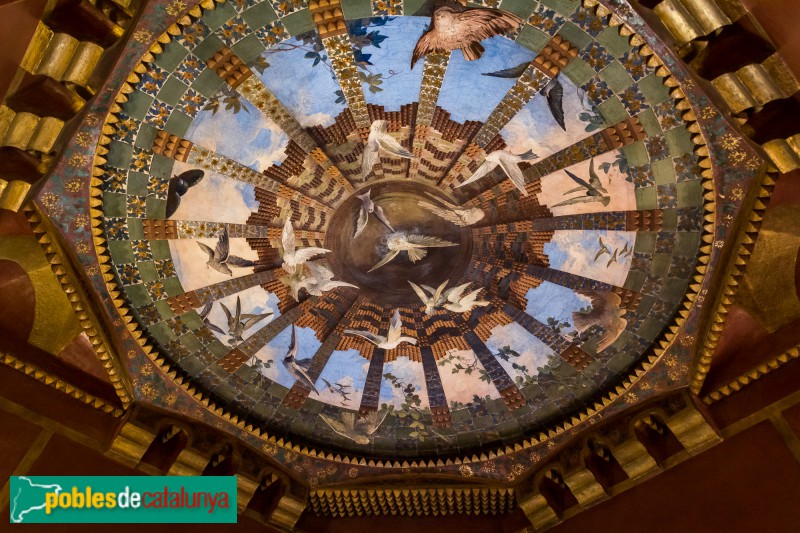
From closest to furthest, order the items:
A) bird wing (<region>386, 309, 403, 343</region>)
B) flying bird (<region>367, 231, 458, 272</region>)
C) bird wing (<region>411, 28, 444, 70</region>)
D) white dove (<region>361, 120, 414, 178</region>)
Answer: bird wing (<region>411, 28, 444, 70</region>), white dove (<region>361, 120, 414, 178</region>), flying bird (<region>367, 231, 458, 272</region>), bird wing (<region>386, 309, 403, 343</region>)

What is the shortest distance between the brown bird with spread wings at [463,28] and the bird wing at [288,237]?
241cm

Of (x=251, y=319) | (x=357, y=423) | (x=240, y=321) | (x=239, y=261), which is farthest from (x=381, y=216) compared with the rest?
(x=357, y=423)

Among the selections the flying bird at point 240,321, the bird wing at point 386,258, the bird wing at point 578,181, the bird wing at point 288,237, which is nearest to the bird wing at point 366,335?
the bird wing at point 386,258

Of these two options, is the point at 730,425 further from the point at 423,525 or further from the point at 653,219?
the point at 423,525

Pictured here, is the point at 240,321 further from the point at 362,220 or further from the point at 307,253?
the point at 362,220

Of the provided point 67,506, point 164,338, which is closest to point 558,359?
point 164,338

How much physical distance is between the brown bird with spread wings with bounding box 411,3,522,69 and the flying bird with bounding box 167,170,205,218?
2.63 metres

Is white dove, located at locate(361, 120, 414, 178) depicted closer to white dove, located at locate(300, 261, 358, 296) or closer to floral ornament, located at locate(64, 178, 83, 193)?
white dove, located at locate(300, 261, 358, 296)

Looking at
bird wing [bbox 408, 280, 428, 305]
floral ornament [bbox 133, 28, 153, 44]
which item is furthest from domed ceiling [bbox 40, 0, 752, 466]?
bird wing [bbox 408, 280, 428, 305]

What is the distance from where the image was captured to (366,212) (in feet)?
27.6

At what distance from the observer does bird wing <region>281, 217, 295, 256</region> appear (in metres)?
8.34

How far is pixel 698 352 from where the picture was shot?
8.20 m

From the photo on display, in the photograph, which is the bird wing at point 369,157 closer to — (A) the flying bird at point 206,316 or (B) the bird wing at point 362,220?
(B) the bird wing at point 362,220

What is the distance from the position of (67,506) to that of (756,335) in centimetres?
774
